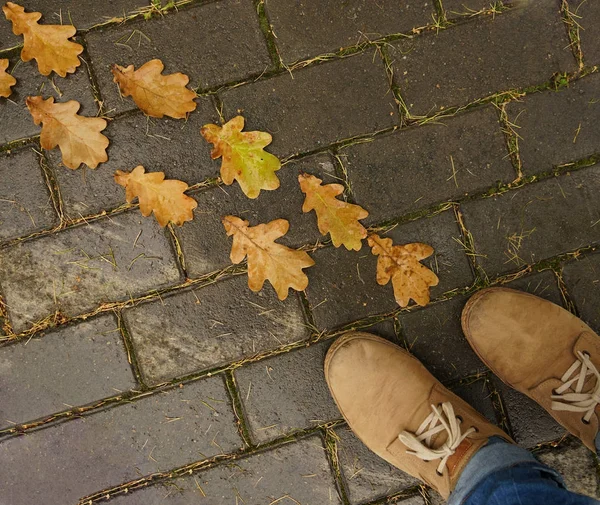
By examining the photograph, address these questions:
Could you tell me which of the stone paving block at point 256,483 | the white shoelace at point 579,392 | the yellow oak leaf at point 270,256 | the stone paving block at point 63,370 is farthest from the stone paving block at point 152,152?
the white shoelace at point 579,392

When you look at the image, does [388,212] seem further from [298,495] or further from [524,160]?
[298,495]

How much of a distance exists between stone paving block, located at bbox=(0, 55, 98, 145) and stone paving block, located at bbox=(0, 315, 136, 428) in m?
0.87

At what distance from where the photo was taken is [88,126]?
2.16 m

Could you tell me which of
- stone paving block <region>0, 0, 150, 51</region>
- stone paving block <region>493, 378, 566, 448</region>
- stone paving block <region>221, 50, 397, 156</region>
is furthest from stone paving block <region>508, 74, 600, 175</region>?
stone paving block <region>0, 0, 150, 51</region>

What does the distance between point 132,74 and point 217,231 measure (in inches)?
27.6

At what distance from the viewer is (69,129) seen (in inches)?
84.9

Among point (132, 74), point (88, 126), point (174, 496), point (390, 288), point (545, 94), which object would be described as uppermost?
point (132, 74)

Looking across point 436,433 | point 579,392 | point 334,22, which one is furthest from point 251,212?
point 579,392

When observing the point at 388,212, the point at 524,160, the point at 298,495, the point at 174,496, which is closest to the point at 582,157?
the point at 524,160

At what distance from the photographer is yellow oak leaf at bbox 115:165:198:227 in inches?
85.4

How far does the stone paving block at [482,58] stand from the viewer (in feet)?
7.18

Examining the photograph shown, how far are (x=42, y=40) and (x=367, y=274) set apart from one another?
1.59m

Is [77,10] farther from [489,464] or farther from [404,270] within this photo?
[489,464]

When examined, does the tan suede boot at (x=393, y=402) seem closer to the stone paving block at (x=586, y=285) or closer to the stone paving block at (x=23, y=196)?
the stone paving block at (x=586, y=285)
